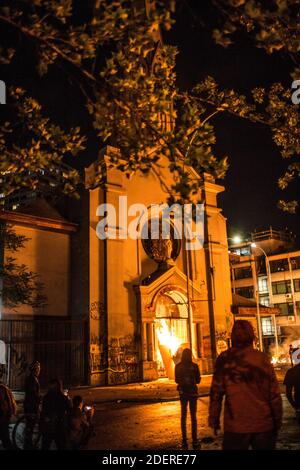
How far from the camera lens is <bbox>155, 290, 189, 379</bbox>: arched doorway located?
22844 millimetres

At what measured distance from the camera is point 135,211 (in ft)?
75.2

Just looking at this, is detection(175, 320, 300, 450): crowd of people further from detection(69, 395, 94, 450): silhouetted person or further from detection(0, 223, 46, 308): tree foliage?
detection(0, 223, 46, 308): tree foliage

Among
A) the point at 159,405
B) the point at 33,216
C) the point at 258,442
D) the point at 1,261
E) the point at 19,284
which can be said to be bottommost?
the point at 159,405

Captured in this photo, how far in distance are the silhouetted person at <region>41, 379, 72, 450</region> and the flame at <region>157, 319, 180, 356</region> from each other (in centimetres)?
1525

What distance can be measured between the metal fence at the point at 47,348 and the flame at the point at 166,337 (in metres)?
4.45

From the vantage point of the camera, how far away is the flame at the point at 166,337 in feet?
74.9

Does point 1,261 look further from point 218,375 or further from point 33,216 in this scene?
point 218,375

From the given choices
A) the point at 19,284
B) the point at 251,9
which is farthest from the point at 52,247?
the point at 251,9

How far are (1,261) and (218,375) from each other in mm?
16113

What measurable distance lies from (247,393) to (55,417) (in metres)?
4.02

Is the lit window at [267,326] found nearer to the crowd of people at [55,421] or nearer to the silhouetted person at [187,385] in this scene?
the silhouetted person at [187,385]

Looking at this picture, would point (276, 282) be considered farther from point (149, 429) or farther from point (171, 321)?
point (149, 429)

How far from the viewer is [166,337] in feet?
75.8

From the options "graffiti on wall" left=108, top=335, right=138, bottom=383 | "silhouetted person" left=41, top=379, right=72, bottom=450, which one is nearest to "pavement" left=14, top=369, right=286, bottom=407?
"graffiti on wall" left=108, top=335, right=138, bottom=383
